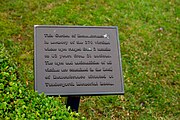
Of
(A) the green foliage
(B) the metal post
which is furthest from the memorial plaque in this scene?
(A) the green foliage

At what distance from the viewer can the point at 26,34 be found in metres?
6.50

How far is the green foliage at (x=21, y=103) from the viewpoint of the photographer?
134 inches

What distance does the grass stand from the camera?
18.7 ft

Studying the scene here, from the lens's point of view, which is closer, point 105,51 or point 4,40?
point 105,51

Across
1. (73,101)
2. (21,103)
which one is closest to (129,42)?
(73,101)

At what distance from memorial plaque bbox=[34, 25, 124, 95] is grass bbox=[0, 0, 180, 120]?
1290 millimetres

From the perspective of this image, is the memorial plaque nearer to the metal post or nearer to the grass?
the metal post

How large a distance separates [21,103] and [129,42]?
12.0 feet

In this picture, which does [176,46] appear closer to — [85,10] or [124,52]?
[124,52]

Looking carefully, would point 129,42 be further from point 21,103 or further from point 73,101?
point 21,103

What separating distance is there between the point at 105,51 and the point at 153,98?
71.3 inches

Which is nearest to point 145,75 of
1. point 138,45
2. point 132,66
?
point 132,66

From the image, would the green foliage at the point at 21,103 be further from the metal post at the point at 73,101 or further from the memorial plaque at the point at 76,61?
the metal post at the point at 73,101

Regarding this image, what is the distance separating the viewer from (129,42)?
22.5ft
